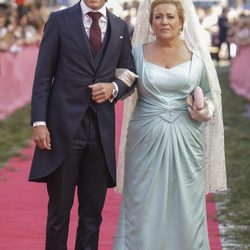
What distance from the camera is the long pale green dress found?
21.1ft

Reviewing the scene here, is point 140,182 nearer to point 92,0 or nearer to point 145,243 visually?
point 145,243

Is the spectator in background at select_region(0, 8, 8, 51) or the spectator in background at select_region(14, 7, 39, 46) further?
the spectator in background at select_region(14, 7, 39, 46)

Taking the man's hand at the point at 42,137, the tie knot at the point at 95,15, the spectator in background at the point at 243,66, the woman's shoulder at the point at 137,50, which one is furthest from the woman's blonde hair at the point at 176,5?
the spectator in background at the point at 243,66

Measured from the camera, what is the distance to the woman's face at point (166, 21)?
20.9 ft

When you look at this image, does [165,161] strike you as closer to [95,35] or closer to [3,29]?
[95,35]

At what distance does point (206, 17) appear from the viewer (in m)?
42.4

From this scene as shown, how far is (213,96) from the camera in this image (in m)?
6.70

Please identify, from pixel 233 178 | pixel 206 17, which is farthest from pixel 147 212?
pixel 206 17

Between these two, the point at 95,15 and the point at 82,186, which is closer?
the point at 95,15

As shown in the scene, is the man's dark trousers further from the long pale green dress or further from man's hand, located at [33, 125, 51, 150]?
the long pale green dress

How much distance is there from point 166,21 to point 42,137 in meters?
1.02

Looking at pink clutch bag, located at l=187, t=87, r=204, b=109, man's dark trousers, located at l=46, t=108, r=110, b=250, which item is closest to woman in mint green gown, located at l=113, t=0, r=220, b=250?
pink clutch bag, located at l=187, t=87, r=204, b=109

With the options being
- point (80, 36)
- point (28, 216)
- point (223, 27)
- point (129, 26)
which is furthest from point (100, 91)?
point (223, 27)

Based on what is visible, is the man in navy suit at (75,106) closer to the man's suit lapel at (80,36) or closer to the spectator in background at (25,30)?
the man's suit lapel at (80,36)
